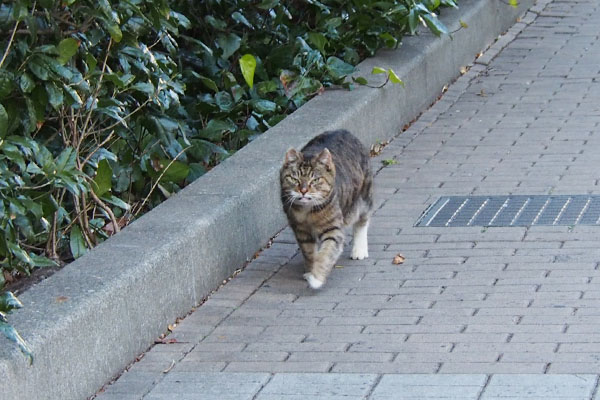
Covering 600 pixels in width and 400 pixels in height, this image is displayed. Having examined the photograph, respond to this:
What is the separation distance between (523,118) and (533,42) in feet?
9.65

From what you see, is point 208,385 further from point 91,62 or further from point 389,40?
point 389,40

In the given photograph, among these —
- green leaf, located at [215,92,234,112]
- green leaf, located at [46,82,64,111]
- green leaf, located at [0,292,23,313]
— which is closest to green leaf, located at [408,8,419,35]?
green leaf, located at [215,92,234,112]

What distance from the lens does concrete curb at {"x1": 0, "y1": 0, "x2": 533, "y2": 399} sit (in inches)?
200

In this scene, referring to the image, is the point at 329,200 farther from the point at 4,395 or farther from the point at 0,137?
the point at 4,395

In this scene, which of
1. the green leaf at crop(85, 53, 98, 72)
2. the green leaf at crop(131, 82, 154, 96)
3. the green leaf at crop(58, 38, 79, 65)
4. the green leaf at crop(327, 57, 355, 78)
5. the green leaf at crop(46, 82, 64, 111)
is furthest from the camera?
the green leaf at crop(327, 57, 355, 78)

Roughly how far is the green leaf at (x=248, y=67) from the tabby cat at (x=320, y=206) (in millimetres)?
1506

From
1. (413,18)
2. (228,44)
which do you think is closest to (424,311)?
(228,44)

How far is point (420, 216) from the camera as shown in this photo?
7.67 m

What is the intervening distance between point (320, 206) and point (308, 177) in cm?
22

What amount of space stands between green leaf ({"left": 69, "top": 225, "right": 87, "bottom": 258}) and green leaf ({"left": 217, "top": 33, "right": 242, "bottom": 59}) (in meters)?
2.76

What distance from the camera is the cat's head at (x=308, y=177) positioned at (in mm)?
6652

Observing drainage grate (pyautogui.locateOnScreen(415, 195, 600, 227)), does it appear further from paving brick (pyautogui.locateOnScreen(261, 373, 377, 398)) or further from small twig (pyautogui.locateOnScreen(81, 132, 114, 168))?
paving brick (pyautogui.locateOnScreen(261, 373, 377, 398))

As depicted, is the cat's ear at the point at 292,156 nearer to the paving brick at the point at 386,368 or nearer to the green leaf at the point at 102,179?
the green leaf at the point at 102,179

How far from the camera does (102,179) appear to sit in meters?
6.49
